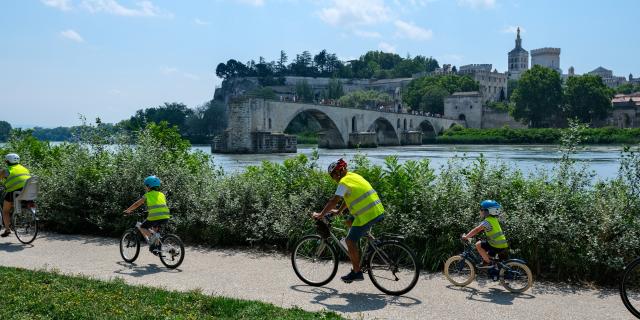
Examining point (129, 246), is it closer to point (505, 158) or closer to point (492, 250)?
point (492, 250)

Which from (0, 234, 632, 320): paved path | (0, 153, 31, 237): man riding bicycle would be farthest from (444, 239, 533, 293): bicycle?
(0, 153, 31, 237): man riding bicycle

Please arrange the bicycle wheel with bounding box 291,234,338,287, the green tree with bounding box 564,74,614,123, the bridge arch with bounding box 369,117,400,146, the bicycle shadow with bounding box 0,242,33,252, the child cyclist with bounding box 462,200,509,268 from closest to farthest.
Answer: the child cyclist with bounding box 462,200,509,268, the bicycle wheel with bounding box 291,234,338,287, the bicycle shadow with bounding box 0,242,33,252, the green tree with bounding box 564,74,614,123, the bridge arch with bounding box 369,117,400,146

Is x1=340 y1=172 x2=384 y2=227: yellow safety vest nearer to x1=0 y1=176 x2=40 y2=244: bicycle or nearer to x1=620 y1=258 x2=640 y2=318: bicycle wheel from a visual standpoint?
x1=620 y1=258 x2=640 y2=318: bicycle wheel

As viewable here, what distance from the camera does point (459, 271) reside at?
621cm

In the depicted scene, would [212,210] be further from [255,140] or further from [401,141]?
[401,141]

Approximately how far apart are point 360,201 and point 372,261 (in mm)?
620

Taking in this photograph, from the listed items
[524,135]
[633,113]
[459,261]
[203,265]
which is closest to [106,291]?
[203,265]

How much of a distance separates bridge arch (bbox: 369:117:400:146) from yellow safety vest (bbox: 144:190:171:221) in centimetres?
8289

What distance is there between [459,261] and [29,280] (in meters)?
4.32

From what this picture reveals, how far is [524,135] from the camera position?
265ft

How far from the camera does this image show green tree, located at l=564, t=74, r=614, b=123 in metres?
88.5

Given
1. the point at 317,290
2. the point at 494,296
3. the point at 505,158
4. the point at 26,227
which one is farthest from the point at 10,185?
the point at 505,158

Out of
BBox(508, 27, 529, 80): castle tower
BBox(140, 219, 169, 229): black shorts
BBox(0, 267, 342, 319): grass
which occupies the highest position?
BBox(508, 27, 529, 80): castle tower

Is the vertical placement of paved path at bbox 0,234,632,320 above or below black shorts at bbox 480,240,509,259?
below
